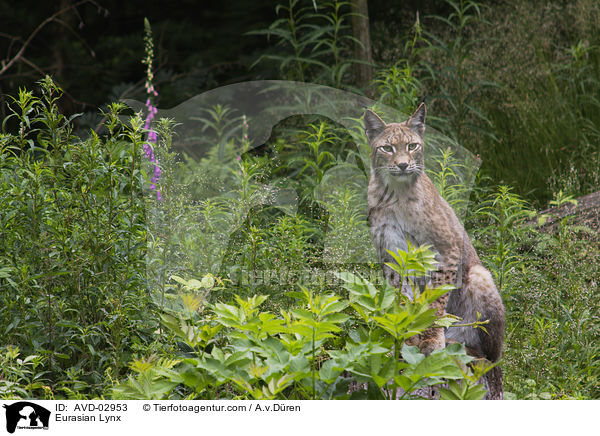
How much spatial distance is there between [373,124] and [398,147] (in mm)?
193

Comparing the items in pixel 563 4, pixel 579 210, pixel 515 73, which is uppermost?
pixel 563 4

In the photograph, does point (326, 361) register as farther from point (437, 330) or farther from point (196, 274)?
point (196, 274)

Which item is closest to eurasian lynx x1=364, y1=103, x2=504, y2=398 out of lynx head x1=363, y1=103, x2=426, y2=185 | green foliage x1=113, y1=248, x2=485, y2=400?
lynx head x1=363, y1=103, x2=426, y2=185

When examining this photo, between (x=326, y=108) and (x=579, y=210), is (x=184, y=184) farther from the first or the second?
(x=579, y=210)

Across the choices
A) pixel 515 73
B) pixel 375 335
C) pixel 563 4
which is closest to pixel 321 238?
pixel 375 335

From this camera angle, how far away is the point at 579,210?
16.6 ft

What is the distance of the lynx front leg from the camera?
3160mm

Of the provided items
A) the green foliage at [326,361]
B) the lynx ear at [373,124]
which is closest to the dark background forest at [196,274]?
the green foliage at [326,361]

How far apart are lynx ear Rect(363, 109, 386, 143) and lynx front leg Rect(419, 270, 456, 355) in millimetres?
832

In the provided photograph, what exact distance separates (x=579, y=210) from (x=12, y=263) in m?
4.36

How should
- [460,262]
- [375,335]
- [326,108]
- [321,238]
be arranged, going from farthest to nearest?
1. [326,108]
2. [321,238]
3. [460,262]
4. [375,335]
